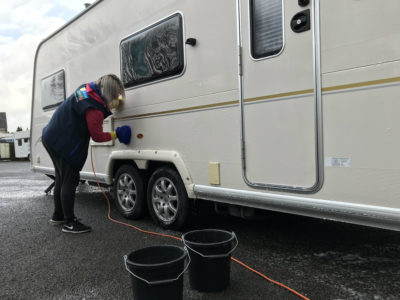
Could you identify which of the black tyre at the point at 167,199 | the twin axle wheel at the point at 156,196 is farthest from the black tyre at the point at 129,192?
the black tyre at the point at 167,199

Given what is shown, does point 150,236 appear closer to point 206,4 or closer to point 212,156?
point 212,156

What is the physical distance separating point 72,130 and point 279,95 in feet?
8.17

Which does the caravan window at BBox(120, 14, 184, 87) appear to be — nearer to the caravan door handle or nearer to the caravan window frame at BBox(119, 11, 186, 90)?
the caravan window frame at BBox(119, 11, 186, 90)

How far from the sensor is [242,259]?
3.29 metres

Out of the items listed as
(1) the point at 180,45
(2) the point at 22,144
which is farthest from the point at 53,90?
(2) the point at 22,144

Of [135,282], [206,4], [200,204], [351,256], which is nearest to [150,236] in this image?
[200,204]

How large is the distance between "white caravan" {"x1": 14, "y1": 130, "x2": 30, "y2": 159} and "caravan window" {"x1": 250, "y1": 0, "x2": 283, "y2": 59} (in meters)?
22.3

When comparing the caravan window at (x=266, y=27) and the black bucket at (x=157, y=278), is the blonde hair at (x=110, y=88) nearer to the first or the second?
the caravan window at (x=266, y=27)

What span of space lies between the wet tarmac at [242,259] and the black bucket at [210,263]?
0.23 ft

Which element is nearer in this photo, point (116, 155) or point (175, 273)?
point (175, 273)

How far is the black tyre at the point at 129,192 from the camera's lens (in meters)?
4.55

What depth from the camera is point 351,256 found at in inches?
129

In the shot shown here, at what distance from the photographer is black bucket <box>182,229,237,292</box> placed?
257 cm

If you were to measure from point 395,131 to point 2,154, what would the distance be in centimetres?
2750
